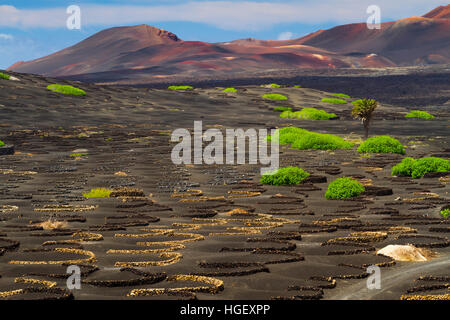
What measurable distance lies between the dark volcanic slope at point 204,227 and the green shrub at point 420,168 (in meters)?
0.67

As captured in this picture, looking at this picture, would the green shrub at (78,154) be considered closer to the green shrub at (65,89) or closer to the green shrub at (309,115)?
the green shrub at (309,115)

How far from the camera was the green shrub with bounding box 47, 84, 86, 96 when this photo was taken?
5241cm

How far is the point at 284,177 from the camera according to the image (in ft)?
60.5

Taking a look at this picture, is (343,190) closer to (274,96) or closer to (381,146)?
(381,146)

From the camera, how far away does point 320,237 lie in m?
10.8

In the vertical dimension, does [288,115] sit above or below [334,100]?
below

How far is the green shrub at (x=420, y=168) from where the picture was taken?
64.4 ft

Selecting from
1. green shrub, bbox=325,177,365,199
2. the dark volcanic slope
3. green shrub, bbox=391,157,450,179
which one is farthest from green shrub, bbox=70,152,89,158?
green shrub, bbox=325,177,365,199

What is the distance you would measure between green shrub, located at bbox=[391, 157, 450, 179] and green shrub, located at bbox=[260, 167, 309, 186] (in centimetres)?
334

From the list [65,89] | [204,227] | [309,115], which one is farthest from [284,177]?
[65,89]

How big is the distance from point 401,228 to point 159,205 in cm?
580

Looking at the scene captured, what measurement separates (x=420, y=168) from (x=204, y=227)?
33.2 ft
